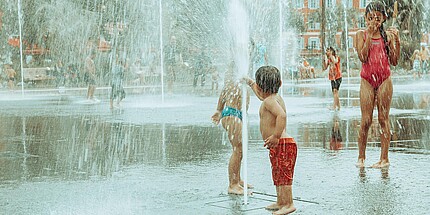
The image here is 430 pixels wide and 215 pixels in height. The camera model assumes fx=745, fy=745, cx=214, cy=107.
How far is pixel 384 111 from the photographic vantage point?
8.84 metres

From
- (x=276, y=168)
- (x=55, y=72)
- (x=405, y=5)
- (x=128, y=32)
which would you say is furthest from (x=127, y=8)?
(x=276, y=168)

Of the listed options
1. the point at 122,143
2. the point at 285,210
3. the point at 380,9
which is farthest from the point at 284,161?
the point at 122,143

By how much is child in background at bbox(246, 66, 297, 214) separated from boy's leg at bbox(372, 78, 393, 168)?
102 inches

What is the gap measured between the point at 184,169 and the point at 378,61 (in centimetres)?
265

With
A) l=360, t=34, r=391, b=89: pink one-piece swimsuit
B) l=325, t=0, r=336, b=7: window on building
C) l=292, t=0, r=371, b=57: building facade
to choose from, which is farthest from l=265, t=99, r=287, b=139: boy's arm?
l=325, t=0, r=336, b=7: window on building

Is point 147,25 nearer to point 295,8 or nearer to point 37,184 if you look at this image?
point 295,8

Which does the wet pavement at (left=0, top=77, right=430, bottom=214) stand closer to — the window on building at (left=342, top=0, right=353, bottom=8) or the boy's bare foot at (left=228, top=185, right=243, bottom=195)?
the boy's bare foot at (left=228, top=185, right=243, bottom=195)

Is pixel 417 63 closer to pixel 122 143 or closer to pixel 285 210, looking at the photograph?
pixel 122 143

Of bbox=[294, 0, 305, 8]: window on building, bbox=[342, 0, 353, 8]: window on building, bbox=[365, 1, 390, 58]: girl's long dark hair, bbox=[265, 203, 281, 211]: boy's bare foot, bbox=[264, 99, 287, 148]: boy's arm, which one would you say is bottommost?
bbox=[265, 203, 281, 211]: boy's bare foot

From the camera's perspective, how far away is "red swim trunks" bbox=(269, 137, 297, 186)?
6461 mm

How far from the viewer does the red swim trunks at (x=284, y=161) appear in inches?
254

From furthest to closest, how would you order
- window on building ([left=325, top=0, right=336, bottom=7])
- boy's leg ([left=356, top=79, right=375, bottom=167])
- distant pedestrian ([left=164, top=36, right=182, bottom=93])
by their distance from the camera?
window on building ([left=325, top=0, right=336, bottom=7]) → distant pedestrian ([left=164, top=36, right=182, bottom=93]) → boy's leg ([left=356, top=79, right=375, bottom=167])

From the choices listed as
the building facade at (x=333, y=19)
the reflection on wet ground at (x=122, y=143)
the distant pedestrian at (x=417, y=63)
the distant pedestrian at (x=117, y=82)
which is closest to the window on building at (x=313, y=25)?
the building facade at (x=333, y=19)

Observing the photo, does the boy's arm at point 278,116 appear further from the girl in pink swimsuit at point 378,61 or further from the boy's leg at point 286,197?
the girl in pink swimsuit at point 378,61
